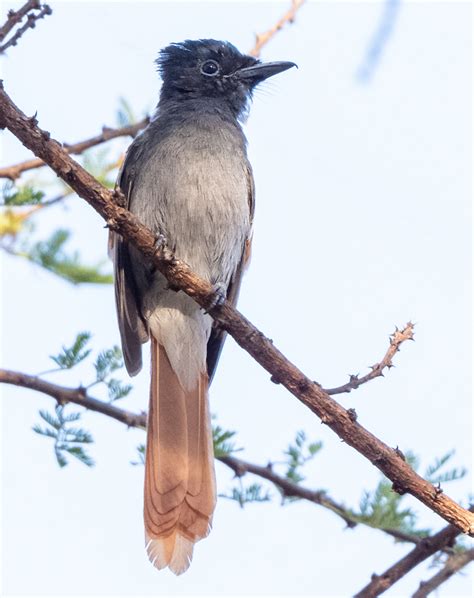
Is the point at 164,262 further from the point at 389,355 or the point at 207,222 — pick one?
the point at 207,222

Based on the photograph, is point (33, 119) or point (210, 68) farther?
point (210, 68)

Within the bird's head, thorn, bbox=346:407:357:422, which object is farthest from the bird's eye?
thorn, bbox=346:407:357:422

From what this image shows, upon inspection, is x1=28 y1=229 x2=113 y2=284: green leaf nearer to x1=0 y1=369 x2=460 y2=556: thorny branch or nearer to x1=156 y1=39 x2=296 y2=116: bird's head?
x1=0 y1=369 x2=460 y2=556: thorny branch

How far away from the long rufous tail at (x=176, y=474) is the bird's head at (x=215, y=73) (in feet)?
6.34

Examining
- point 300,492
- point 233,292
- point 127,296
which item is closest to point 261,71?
point 233,292

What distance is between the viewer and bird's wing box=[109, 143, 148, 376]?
4.95 metres

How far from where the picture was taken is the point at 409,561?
332 centimetres

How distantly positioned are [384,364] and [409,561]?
2.47 feet

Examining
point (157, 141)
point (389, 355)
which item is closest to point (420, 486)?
point (389, 355)

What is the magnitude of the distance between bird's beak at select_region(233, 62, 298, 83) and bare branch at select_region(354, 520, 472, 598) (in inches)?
130

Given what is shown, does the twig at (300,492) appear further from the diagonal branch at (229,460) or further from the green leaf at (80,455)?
the green leaf at (80,455)

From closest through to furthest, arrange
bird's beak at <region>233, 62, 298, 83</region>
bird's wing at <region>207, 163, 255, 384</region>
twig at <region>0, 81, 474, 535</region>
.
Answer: twig at <region>0, 81, 474, 535</region> < bird's wing at <region>207, 163, 255, 384</region> < bird's beak at <region>233, 62, 298, 83</region>

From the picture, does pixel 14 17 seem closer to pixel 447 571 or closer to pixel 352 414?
pixel 352 414

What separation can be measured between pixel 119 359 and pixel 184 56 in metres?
2.46
